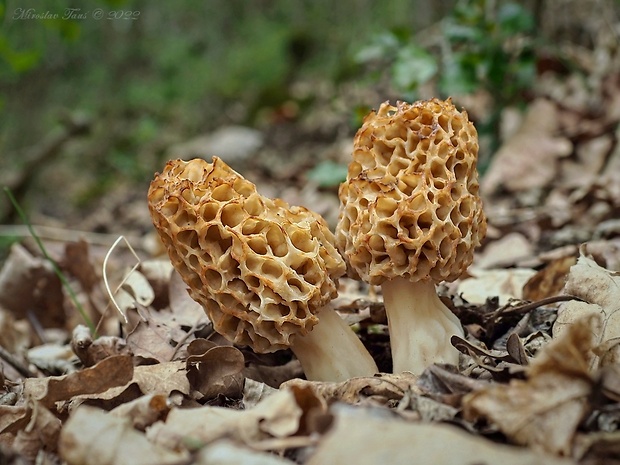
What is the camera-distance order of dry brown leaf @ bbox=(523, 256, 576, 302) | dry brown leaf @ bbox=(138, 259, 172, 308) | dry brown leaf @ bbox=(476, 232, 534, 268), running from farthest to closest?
dry brown leaf @ bbox=(476, 232, 534, 268) → dry brown leaf @ bbox=(138, 259, 172, 308) → dry brown leaf @ bbox=(523, 256, 576, 302)

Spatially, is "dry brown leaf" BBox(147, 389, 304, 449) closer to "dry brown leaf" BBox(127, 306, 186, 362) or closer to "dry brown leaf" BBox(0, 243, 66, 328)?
"dry brown leaf" BBox(127, 306, 186, 362)

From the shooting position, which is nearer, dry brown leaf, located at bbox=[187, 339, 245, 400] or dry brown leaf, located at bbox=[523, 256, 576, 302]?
dry brown leaf, located at bbox=[187, 339, 245, 400]

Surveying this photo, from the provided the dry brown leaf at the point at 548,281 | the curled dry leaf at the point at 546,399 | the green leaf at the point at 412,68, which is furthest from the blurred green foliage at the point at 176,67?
the curled dry leaf at the point at 546,399

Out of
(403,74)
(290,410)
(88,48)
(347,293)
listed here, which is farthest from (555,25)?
(88,48)

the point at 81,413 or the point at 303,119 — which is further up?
the point at 81,413

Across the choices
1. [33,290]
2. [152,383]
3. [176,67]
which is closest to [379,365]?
[152,383]

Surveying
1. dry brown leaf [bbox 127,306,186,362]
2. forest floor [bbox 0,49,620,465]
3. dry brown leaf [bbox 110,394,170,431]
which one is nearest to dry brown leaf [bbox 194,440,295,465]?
forest floor [bbox 0,49,620,465]

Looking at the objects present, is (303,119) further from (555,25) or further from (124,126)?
(555,25)
